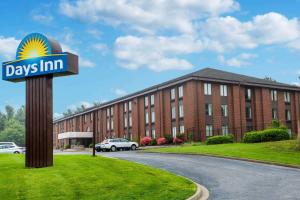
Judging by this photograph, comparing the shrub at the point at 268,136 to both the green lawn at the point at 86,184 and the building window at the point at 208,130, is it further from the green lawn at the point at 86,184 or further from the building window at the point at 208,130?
the green lawn at the point at 86,184

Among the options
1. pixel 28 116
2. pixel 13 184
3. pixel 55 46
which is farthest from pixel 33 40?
pixel 13 184

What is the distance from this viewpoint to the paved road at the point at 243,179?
1424cm

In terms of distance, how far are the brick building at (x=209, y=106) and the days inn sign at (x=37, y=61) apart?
109 ft

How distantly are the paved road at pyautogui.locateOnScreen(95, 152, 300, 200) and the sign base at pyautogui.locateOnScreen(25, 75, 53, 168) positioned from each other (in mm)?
6419

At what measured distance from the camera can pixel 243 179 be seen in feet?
59.8

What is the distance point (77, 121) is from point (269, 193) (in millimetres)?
87732

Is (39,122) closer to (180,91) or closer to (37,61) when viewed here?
(37,61)

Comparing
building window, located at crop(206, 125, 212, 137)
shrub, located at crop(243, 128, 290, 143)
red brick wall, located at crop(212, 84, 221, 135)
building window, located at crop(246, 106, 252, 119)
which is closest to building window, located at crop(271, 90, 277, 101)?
building window, located at crop(246, 106, 252, 119)

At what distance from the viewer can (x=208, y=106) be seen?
5653 centimetres

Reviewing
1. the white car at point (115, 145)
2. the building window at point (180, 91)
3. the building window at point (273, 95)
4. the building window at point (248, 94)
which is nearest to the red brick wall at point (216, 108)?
the building window at point (180, 91)

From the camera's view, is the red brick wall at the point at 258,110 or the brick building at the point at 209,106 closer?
the brick building at the point at 209,106

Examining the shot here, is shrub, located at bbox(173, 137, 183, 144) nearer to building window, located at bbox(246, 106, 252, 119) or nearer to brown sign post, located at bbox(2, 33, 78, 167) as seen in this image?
building window, located at bbox(246, 106, 252, 119)

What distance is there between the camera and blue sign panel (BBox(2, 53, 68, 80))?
1842 centimetres

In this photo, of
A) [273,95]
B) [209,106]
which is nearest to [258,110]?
[273,95]
